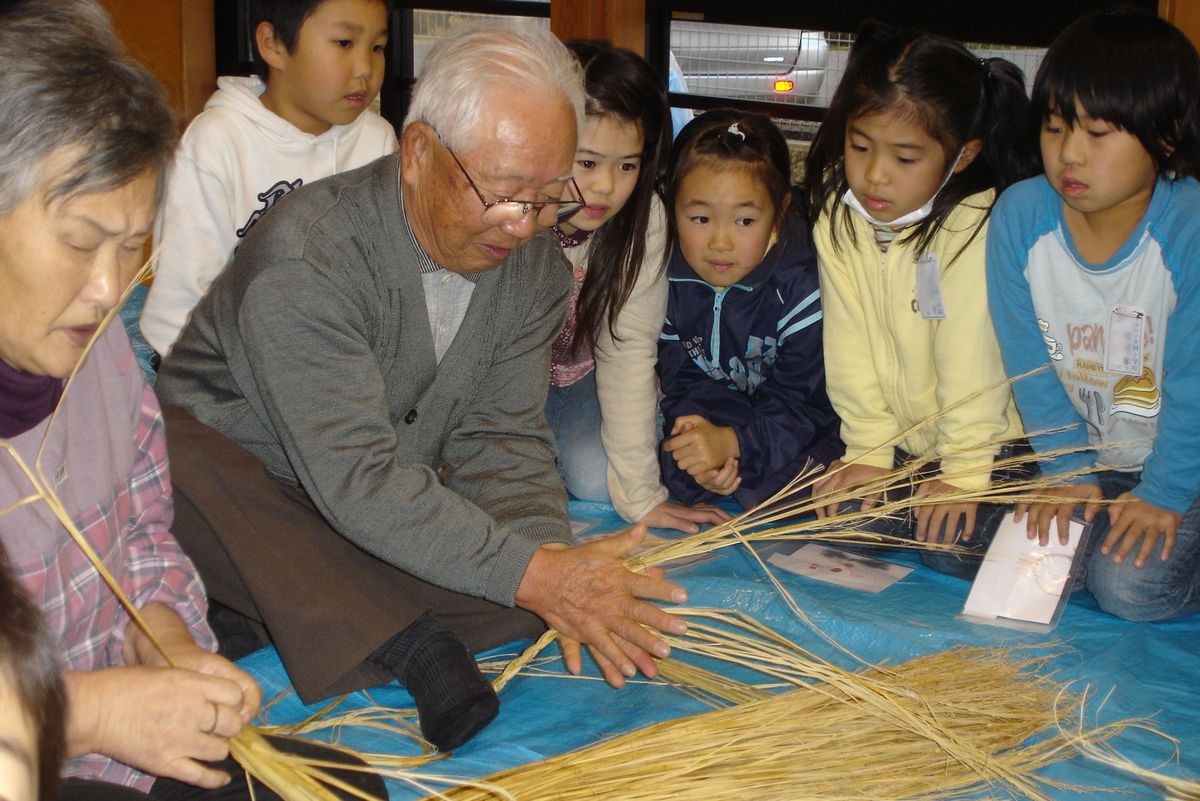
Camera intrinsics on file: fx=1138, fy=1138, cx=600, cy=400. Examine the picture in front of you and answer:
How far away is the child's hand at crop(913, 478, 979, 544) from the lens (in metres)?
2.34

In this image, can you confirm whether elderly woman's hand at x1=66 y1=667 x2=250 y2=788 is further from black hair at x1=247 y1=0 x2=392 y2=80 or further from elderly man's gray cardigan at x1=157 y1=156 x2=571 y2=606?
black hair at x1=247 y1=0 x2=392 y2=80

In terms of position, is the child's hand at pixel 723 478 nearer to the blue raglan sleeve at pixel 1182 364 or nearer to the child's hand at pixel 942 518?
the child's hand at pixel 942 518

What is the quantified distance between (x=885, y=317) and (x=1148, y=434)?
1.88 ft

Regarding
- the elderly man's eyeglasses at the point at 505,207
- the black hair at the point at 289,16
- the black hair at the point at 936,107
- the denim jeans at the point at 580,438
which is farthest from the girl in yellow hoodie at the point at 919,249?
the black hair at the point at 289,16

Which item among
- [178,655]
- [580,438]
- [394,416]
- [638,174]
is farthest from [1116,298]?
[178,655]

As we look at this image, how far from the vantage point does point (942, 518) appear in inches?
93.3

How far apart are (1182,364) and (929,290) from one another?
19.8 inches

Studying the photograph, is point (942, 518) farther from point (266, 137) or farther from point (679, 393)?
point (266, 137)

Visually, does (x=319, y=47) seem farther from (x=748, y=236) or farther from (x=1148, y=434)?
(x=1148, y=434)

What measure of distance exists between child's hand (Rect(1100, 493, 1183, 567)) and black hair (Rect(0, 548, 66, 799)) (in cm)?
195

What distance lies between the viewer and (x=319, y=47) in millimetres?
2889

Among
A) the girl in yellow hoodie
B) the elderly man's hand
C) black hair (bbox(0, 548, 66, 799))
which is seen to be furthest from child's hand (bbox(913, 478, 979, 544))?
black hair (bbox(0, 548, 66, 799))

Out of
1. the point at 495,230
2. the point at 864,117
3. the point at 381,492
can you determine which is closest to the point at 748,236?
the point at 864,117

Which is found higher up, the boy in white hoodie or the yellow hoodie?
the boy in white hoodie
